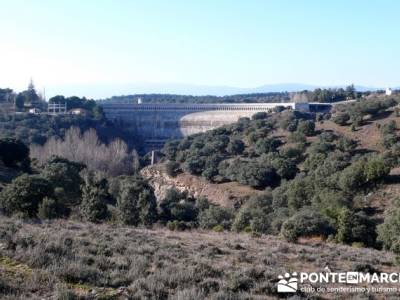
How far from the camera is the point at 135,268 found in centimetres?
735

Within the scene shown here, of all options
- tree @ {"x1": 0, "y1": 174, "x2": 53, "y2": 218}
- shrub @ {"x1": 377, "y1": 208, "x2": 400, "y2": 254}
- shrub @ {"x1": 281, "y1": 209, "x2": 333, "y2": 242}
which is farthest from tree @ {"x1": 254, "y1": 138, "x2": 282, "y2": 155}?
tree @ {"x1": 0, "y1": 174, "x2": 53, "y2": 218}

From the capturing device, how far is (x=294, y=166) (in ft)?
111

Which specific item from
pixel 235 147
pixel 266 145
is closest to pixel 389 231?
pixel 266 145

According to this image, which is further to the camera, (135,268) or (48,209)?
(48,209)

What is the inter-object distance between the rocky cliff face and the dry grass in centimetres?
2079

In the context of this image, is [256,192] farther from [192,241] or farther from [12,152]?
[192,241]

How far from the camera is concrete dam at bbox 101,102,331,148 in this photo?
72.2 m

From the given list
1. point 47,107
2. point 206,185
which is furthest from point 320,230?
point 47,107

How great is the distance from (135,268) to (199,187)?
29.1 meters

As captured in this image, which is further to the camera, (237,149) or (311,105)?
(311,105)

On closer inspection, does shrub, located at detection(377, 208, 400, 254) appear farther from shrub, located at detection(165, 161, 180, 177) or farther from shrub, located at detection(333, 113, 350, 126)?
shrub, located at detection(333, 113, 350, 126)

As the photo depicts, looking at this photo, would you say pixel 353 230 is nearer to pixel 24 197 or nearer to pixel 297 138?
pixel 24 197

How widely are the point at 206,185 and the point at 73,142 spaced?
18897 millimetres

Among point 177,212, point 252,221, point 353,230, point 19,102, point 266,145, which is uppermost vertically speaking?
point 19,102
